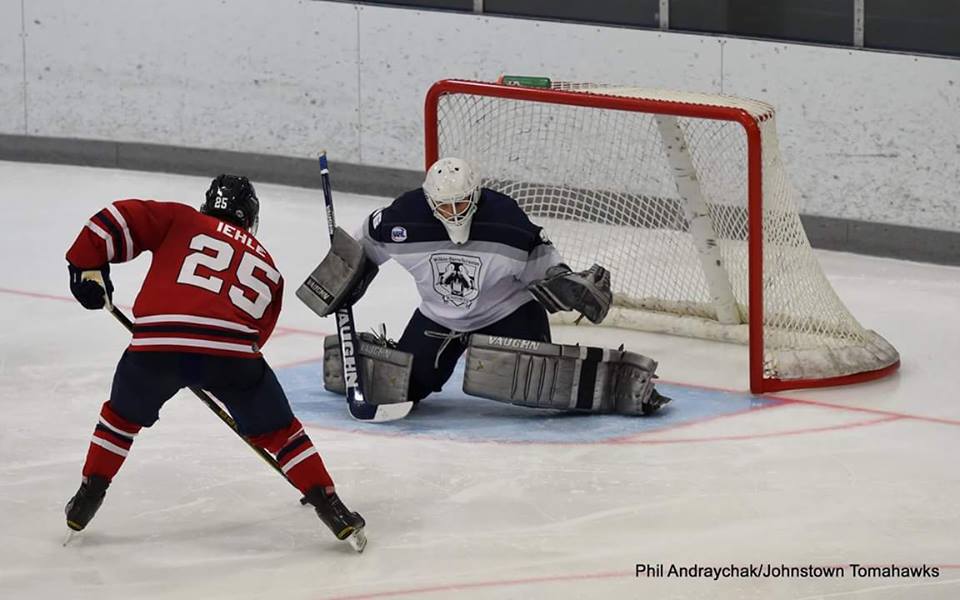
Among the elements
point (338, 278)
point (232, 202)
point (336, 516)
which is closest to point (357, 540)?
point (336, 516)

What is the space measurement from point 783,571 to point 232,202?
1.56 metres

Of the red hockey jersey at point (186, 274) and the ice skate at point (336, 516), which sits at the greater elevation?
the red hockey jersey at point (186, 274)

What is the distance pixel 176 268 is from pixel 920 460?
2.11 metres

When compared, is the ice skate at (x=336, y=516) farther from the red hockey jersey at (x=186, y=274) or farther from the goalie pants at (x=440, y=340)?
the goalie pants at (x=440, y=340)

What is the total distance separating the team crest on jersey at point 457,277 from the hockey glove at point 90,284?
4.31ft

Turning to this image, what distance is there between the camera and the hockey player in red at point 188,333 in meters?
4.29

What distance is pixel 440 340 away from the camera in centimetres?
556

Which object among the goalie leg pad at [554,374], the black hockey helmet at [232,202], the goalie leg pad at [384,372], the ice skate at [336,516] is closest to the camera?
the ice skate at [336,516]

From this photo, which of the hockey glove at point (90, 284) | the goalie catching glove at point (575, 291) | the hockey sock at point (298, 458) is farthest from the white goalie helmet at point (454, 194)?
the hockey glove at point (90, 284)

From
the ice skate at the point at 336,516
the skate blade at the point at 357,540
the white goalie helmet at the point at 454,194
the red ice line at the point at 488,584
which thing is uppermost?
the white goalie helmet at the point at 454,194

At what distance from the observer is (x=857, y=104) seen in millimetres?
7266

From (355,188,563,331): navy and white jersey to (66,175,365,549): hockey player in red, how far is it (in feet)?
3.49

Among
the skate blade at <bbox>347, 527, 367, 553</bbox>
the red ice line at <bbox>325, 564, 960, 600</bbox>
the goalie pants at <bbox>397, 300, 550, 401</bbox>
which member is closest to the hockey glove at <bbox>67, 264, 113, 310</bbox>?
the skate blade at <bbox>347, 527, 367, 553</bbox>

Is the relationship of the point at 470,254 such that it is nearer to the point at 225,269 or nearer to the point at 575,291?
the point at 575,291
